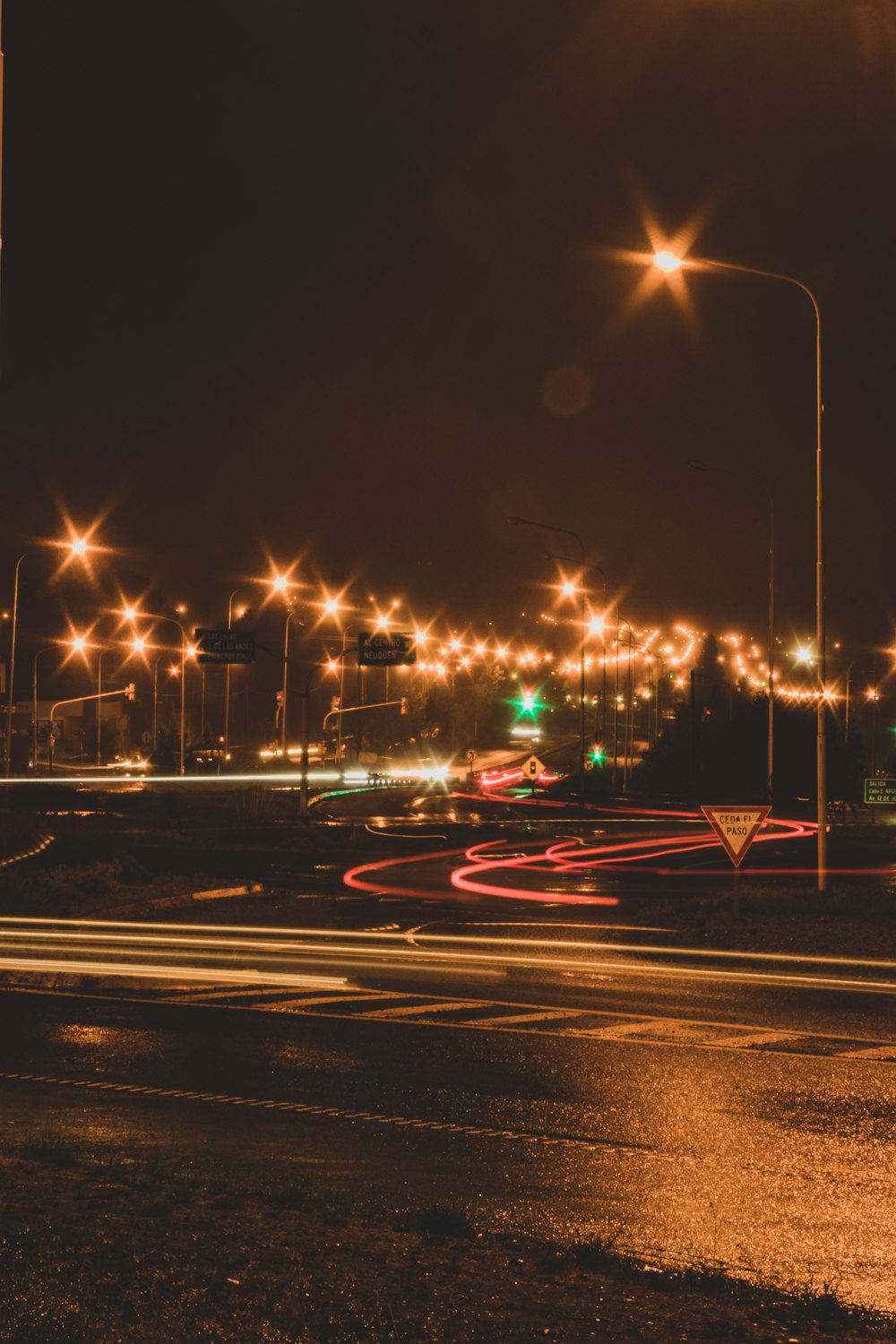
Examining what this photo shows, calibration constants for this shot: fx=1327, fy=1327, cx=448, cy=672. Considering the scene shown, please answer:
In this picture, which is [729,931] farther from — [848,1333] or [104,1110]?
[848,1333]

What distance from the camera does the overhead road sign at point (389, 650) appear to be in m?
58.8

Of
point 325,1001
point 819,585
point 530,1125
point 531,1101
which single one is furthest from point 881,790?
point 530,1125

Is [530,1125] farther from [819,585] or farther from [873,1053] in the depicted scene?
[819,585]

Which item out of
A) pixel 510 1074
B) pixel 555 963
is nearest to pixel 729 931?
pixel 555 963

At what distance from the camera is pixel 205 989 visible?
1417 centimetres

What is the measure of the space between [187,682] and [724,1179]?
142m

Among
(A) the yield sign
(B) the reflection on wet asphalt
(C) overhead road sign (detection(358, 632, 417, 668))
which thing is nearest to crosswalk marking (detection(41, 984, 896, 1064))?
(B) the reflection on wet asphalt

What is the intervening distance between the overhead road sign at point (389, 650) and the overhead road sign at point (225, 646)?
16.8 ft

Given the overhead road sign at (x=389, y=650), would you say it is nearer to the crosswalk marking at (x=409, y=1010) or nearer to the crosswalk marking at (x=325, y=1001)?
the crosswalk marking at (x=325, y=1001)

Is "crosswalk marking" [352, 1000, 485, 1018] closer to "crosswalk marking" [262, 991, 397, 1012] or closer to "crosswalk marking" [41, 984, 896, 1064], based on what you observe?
"crosswalk marking" [41, 984, 896, 1064]

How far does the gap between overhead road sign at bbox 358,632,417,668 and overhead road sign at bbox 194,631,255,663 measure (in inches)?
202

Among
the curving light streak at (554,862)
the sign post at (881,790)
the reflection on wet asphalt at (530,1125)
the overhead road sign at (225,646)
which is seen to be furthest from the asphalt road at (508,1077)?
the overhead road sign at (225,646)

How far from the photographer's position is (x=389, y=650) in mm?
59031

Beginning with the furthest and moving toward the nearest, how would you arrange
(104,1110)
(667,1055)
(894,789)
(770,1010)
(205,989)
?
(894,789) → (205,989) → (770,1010) → (667,1055) → (104,1110)
